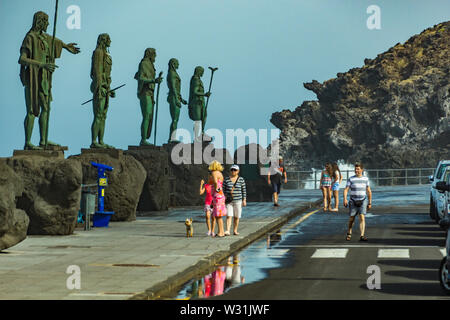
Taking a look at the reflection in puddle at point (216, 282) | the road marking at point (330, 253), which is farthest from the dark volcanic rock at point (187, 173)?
the reflection in puddle at point (216, 282)

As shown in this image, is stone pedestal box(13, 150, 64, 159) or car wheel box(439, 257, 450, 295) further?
stone pedestal box(13, 150, 64, 159)

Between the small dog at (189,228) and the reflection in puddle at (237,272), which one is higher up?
the small dog at (189,228)

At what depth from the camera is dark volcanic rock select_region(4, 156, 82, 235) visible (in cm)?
2028

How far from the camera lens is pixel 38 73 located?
22.2 m

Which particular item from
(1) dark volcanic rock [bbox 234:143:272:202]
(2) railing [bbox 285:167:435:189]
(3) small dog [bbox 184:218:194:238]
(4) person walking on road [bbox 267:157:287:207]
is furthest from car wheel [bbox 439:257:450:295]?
(2) railing [bbox 285:167:435:189]

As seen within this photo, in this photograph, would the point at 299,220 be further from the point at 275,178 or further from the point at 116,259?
the point at 116,259

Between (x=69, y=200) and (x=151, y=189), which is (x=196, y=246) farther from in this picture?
(x=151, y=189)

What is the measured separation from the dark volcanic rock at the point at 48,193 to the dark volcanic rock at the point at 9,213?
3.60m

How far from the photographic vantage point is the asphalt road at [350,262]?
38.4ft

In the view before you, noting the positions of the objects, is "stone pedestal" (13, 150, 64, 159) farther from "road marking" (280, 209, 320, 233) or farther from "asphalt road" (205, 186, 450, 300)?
"road marking" (280, 209, 320, 233)

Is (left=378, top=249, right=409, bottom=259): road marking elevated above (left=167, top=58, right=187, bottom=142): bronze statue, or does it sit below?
below

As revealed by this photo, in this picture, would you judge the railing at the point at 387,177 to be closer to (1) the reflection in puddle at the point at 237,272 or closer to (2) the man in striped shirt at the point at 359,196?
(2) the man in striped shirt at the point at 359,196

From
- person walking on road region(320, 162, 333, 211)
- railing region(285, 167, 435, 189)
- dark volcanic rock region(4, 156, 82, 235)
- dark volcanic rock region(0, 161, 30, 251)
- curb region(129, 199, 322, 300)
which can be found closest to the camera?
curb region(129, 199, 322, 300)
